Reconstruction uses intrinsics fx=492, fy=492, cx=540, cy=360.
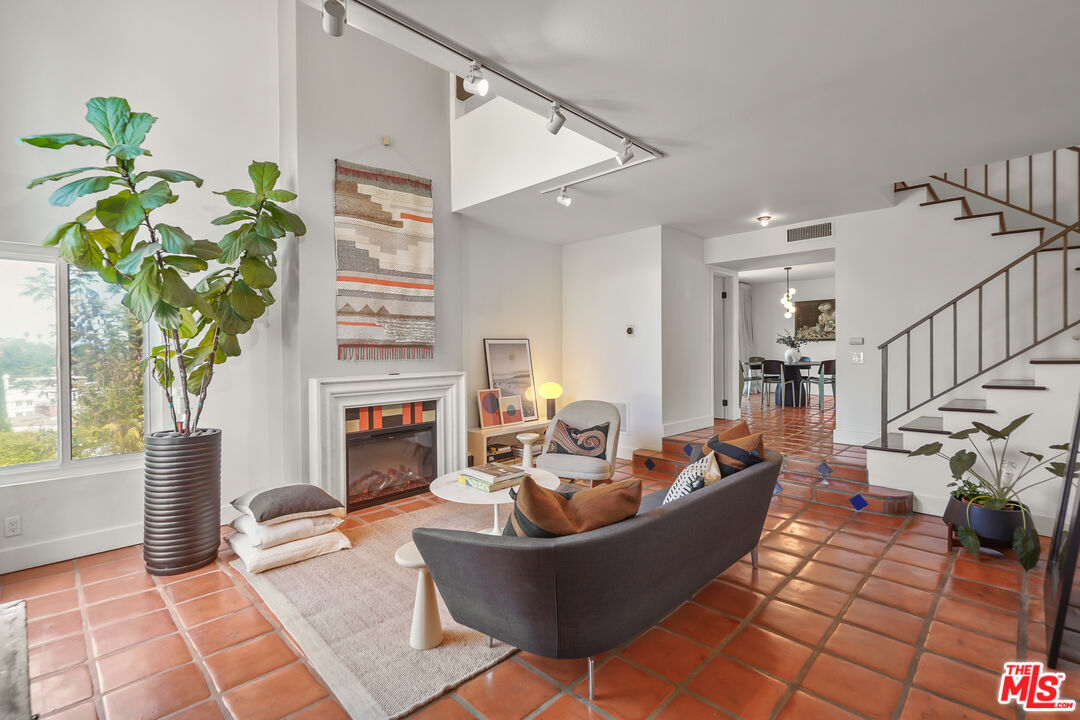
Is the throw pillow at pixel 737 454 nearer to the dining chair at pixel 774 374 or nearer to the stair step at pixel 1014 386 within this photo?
the stair step at pixel 1014 386

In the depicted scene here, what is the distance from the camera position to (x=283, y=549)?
307cm

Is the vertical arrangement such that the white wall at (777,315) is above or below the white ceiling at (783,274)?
below

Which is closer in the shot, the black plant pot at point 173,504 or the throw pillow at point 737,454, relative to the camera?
the throw pillow at point 737,454

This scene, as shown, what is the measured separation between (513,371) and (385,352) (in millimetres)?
1651

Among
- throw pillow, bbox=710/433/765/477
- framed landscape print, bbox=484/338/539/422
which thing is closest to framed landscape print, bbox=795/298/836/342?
framed landscape print, bbox=484/338/539/422

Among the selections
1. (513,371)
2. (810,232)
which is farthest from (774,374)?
(513,371)

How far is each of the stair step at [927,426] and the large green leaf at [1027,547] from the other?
1.15m

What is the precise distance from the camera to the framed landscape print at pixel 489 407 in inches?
205

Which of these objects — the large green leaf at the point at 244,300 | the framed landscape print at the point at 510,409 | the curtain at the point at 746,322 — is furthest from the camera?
the curtain at the point at 746,322

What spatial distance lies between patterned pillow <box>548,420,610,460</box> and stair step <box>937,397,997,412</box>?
266 cm

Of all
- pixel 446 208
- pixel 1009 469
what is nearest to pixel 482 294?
pixel 446 208

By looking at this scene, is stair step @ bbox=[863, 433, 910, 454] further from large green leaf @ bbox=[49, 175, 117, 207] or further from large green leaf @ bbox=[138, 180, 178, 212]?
large green leaf @ bbox=[49, 175, 117, 207]

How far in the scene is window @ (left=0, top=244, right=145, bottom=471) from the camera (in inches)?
119

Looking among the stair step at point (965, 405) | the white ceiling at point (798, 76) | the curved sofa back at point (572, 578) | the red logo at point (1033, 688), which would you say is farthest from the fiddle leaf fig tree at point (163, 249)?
the stair step at point (965, 405)
